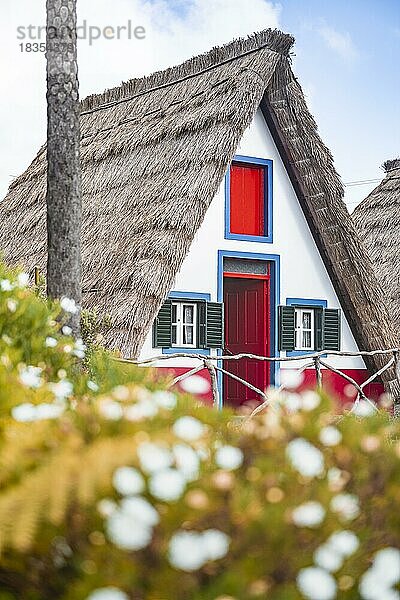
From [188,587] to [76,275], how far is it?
5.87 metres

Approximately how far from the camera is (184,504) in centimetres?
208

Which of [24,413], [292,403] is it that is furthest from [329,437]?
[24,413]

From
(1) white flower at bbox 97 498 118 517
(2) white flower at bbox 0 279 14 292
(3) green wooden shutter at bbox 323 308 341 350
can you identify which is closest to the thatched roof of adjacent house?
(3) green wooden shutter at bbox 323 308 341 350

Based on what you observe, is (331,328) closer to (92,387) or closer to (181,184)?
(181,184)

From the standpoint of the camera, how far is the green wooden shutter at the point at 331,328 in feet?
44.8

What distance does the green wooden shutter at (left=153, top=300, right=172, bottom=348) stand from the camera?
12086 millimetres

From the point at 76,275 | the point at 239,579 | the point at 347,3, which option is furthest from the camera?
the point at 347,3

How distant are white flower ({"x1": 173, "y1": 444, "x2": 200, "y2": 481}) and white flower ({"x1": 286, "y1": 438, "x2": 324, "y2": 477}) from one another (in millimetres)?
239

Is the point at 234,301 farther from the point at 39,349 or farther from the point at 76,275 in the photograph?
the point at 39,349

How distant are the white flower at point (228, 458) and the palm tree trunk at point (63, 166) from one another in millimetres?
5470

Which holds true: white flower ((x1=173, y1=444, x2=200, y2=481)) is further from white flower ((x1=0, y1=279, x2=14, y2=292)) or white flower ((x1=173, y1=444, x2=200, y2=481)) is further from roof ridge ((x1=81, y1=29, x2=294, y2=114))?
roof ridge ((x1=81, y1=29, x2=294, y2=114))

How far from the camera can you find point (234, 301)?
45.6 feet

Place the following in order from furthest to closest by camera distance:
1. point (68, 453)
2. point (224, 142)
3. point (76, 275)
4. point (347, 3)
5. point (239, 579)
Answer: point (347, 3)
point (224, 142)
point (76, 275)
point (68, 453)
point (239, 579)

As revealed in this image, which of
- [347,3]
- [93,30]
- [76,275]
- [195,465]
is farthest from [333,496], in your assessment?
[347,3]
